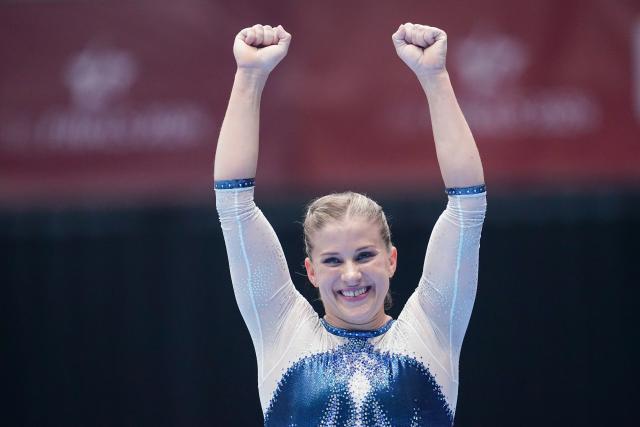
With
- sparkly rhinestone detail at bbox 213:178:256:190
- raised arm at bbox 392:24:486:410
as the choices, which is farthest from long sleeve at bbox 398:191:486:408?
sparkly rhinestone detail at bbox 213:178:256:190

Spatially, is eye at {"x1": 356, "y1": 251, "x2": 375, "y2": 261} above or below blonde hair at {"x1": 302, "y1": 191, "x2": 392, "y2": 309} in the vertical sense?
below

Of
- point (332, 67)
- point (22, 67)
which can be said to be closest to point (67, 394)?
point (22, 67)

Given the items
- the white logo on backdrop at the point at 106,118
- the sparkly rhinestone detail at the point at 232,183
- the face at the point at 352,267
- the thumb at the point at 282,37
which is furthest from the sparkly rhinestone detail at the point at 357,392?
the white logo on backdrop at the point at 106,118

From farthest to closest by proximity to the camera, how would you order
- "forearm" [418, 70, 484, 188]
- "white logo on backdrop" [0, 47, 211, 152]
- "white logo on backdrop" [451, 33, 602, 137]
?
"white logo on backdrop" [0, 47, 211, 152] < "white logo on backdrop" [451, 33, 602, 137] < "forearm" [418, 70, 484, 188]

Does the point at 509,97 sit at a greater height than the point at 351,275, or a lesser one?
greater

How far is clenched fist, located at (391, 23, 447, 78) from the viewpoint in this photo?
7.62 ft

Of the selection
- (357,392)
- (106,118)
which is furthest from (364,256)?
(106,118)

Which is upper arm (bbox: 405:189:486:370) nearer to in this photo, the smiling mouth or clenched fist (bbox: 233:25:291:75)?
the smiling mouth

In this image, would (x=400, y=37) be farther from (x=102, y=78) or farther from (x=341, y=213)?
(x=102, y=78)

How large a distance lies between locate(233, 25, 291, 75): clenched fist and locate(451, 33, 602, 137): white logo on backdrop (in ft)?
6.64

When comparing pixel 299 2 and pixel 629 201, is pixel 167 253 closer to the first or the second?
pixel 299 2

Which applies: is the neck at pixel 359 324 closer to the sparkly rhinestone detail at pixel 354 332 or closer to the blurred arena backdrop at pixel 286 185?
the sparkly rhinestone detail at pixel 354 332

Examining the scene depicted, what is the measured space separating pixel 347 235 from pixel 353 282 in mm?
112

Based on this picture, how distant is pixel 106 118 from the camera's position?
448 centimetres
